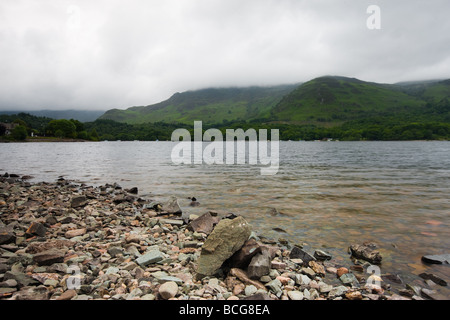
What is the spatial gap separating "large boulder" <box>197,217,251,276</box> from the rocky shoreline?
0.03 meters

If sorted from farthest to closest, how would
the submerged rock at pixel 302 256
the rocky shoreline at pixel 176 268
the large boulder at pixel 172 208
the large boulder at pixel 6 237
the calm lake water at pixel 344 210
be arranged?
the large boulder at pixel 172 208
the calm lake water at pixel 344 210
the large boulder at pixel 6 237
the submerged rock at pixel 302 256
the rocky shoreline at pixel 176 268

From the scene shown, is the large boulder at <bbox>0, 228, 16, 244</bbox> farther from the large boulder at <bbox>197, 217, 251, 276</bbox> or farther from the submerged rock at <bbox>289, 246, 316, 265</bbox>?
the submerged rock at <bbox>289, 246, 316, 265</bbox>

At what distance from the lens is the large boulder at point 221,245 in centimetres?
711

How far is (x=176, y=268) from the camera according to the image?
743cm

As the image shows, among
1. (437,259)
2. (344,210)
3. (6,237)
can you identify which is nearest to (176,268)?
(6,237)

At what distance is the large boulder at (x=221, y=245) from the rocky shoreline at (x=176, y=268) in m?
0.03

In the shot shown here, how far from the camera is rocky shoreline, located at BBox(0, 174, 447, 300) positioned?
6.05m

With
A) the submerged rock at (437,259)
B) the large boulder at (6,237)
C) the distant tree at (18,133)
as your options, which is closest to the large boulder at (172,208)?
the large boulder at (6,237)

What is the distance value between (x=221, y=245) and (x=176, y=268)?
155 centimetres

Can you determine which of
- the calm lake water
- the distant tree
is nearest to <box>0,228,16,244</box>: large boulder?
the calm lake water

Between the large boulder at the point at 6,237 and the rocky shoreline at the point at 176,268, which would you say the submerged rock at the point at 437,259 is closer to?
the rocky shoreline at the point at 176,268

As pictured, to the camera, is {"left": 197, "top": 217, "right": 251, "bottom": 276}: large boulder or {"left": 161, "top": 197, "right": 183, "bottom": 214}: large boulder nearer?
{"left": 197, "top": 217, "right": 251, "bottom": 276}: large boulder
